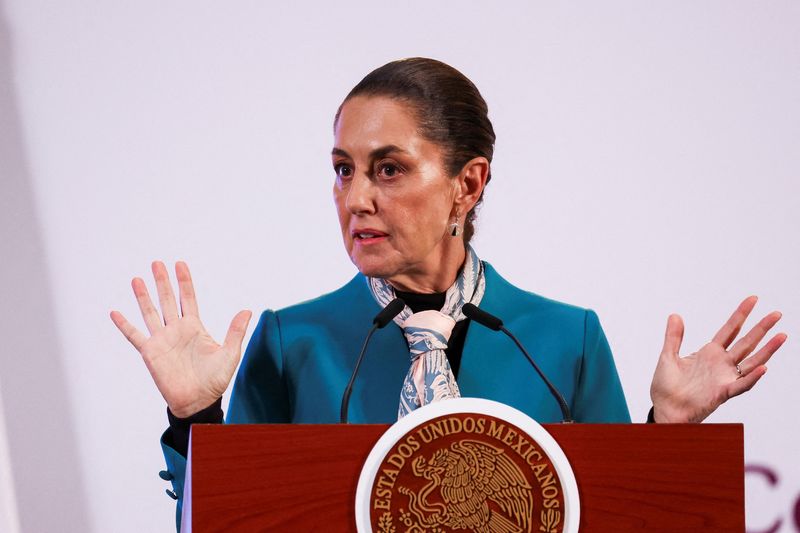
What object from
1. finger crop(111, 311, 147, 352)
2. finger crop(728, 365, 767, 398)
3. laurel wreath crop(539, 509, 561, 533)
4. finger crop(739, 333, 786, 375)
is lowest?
laurel wreath crop(539, 509, 561, 533)

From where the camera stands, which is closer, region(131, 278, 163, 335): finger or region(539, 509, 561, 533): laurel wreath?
region(539, 509, 561, 533): laurel wreath

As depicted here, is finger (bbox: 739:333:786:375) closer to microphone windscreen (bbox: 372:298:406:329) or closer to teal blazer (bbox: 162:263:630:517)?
teal blazer (bbox: 162:263:630:517)

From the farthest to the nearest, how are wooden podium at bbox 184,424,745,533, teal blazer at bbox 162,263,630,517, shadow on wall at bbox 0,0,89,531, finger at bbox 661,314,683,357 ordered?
shadow on wall at bbox 0,0,89,531, teal blazer at bbox 162,263,630,517, finger at bbox 661,314,683,357, wooden podium at bbox 184,424,745,533

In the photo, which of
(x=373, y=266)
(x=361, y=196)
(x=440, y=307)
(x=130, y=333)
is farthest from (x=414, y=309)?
(x=130, y=333)

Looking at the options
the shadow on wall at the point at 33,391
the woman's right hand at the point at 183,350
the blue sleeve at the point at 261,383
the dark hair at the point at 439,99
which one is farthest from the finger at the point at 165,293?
the shadow on wall at the point at 33,391

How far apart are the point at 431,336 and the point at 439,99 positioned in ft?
1.63

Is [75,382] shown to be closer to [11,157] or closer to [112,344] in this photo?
[112,344]

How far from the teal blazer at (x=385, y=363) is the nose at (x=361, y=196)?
0.73 feet

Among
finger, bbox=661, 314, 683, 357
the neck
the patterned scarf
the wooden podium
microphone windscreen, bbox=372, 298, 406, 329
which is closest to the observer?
the wooden podium

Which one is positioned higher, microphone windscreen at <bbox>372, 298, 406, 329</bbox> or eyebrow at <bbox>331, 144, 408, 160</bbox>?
eyebrow at <bbox>331, 144, 408, 160</bbox>

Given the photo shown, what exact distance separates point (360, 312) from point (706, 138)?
1107 millimetres

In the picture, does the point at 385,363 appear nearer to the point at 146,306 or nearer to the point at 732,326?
the point at 146,306

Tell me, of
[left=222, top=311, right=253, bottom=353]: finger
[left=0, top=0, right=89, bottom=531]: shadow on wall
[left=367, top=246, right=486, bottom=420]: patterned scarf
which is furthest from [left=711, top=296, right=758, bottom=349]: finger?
[left=0, top=0, right=89, bottom=531]: shadow on wall

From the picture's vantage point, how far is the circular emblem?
4.89ft
